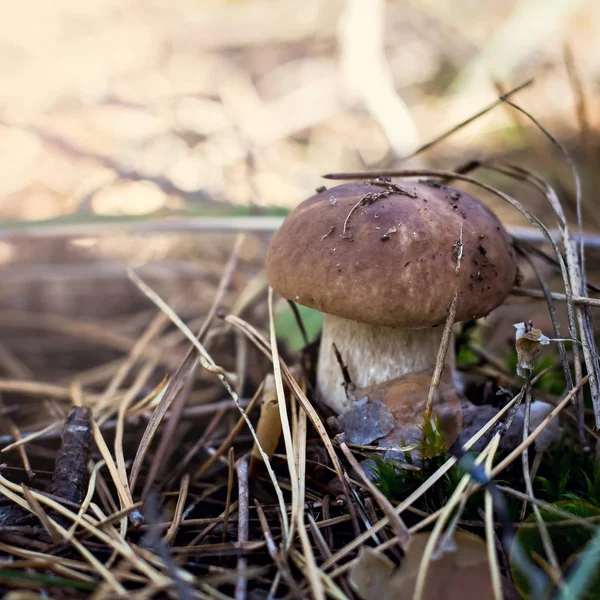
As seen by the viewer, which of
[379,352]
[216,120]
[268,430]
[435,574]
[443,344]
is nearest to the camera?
[435,574]

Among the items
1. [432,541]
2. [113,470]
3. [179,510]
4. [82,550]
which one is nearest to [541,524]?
[432,541]

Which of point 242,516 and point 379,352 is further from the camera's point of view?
point 379,352

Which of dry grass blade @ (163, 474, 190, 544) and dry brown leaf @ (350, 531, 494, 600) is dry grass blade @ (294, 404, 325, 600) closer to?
dry brown leaf @ (350, 531, 494, 600)

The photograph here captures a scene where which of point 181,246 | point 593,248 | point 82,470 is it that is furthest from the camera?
point 181,246

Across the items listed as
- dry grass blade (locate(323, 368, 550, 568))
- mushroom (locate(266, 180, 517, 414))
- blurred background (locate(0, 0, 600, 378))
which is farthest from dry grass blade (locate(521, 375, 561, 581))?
blurred background (locate(0, 0, 600, 378))

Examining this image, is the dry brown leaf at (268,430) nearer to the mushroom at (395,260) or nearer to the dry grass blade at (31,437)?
the mushroom at (395,260)

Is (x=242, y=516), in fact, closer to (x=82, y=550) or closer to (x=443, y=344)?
(x=82, y=550)

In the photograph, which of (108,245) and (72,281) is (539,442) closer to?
(72,281)

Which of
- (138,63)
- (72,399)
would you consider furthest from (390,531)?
(138,63)
